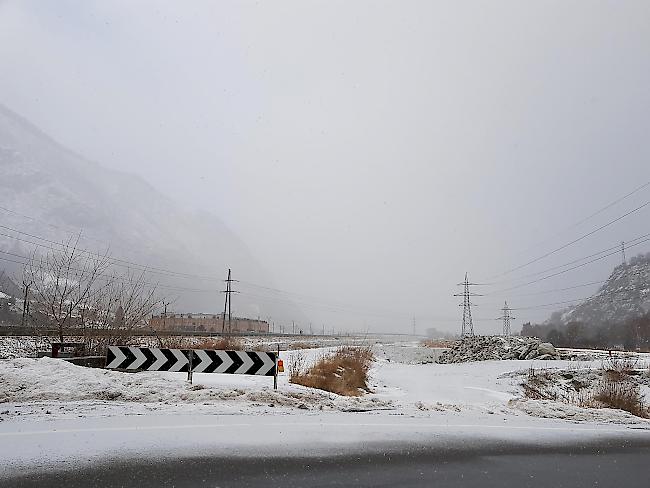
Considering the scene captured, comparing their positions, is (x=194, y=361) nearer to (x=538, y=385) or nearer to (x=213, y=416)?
(x=213, y=416)

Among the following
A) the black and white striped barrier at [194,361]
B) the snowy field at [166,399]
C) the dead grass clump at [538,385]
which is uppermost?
the black and white striped barrier at [194,361]

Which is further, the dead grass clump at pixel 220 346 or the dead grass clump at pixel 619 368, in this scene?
the dead grass clump at pixel 220 346

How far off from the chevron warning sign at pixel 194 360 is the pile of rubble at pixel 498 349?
2773cm

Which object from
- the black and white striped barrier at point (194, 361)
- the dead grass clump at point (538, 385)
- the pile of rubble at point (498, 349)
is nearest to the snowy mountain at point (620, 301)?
the pile of rubble at point (498, 349)

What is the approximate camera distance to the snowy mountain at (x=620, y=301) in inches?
2945

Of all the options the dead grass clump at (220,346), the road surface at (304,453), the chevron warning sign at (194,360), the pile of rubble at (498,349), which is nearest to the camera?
the road surface at (304,453)

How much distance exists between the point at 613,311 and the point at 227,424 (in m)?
84.6

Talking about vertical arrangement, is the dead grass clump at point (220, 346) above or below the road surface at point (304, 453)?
above

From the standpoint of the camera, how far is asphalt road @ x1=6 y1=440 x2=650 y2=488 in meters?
5.53

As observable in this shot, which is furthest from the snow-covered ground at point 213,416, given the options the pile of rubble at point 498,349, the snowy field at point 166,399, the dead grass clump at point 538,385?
the pile of rubble at point 498,349

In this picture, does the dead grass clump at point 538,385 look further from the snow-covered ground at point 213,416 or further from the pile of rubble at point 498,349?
the pile of rubble at point 498,349

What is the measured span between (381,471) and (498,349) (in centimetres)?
3883

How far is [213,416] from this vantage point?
9.35 m

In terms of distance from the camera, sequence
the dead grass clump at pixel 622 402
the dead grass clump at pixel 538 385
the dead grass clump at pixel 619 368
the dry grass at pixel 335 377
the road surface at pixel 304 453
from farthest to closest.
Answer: the dead grass clump at pixel 619 368, the dead grass clump at pixel 538 385, the dry grass at pixel 335 377, the dead grass clump at pixel 622 402, the road surface at pixel 304 453
